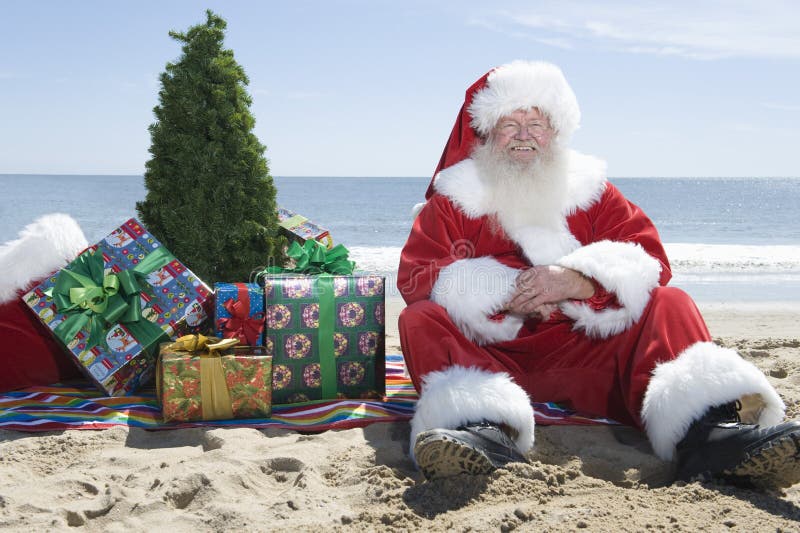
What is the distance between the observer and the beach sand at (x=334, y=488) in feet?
6.50

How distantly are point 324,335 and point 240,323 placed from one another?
39 centimetres

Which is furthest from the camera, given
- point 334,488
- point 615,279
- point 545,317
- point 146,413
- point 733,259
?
point 733,259

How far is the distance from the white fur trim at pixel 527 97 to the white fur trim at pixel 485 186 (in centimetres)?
17

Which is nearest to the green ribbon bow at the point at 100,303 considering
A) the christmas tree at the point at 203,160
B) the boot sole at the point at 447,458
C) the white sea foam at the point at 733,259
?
the christmas tree at the point at 203,160

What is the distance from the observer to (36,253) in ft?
11.0

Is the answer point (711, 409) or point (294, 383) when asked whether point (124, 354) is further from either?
point (711, 409)

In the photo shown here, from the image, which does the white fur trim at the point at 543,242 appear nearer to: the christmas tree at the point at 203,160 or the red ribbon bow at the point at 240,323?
the red ribbon bow at the point at 240,323

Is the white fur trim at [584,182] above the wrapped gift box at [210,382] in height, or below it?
above

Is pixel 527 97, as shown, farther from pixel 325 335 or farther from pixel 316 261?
pixel 325 335

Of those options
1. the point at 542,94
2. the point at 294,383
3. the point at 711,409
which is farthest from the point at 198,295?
the point at 711,409

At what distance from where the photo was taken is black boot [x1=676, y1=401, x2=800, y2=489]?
6.67 feet

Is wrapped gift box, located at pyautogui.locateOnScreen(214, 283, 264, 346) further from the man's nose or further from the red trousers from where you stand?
the man's nose

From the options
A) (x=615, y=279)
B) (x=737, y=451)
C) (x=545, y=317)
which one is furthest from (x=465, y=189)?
(x=737, y=451)

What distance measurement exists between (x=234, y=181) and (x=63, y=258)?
94cm
